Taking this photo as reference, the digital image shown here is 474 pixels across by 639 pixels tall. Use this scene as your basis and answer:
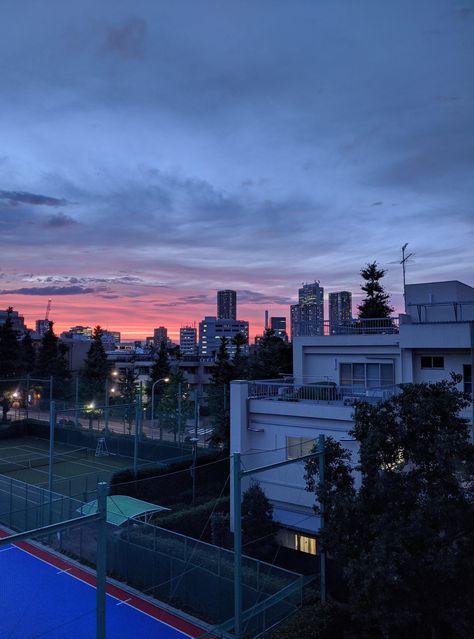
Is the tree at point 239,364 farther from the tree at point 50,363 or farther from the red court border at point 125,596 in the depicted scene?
the tree at point 50,363

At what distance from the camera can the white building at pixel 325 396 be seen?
1947 cm

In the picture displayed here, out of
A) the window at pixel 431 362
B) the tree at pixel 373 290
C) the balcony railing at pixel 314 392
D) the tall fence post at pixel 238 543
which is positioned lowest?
the tall fence post at pixel 238 543

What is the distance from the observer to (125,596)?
1509 centimetres

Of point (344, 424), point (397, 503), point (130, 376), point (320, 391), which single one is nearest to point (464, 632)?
point (397, 503)

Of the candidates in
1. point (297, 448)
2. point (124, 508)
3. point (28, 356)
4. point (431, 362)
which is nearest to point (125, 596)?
point (124, 508)

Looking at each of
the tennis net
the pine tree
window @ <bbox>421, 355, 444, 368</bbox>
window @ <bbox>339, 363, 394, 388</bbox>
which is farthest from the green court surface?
the pine tree

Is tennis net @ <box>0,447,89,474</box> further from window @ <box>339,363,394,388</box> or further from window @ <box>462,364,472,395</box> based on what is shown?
window @ <box>462,364,472,395</box>

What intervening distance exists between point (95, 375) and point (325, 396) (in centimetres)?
4100

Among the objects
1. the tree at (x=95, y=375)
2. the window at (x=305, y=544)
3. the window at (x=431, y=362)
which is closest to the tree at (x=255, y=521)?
the window at (x=305, y=544)

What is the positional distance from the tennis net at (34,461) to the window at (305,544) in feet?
62.4

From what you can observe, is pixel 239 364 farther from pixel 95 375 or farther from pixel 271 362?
→ pixel 95 375

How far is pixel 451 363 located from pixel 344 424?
19.3 feet

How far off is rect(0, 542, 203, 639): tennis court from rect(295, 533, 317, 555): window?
684 centimetres

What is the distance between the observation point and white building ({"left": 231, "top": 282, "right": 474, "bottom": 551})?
19469mm
